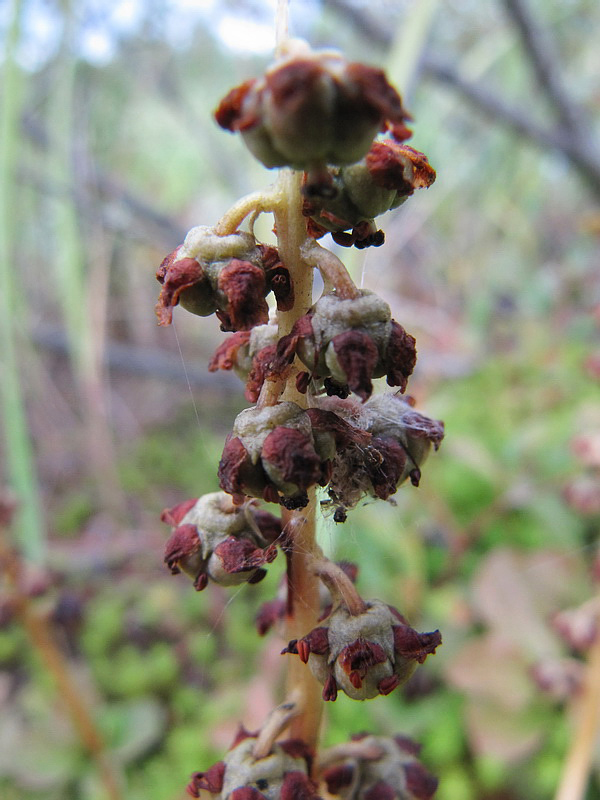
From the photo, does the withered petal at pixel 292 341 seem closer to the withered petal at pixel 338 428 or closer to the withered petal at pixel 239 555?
the withered petal at pixel 338 428

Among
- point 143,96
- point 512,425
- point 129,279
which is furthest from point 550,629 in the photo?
point 143,96

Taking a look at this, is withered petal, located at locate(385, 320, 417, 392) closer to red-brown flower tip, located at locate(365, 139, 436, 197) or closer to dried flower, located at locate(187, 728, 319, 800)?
red-brown flower tip, located at locate(365, 139, 436, 197)

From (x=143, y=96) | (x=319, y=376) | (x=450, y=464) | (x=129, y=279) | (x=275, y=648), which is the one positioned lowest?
(x=319, y=376)

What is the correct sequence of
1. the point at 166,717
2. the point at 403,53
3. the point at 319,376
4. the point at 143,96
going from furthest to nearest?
1. the point at 143,96
2. the point at 166,717
3. the point at 403,53
4. the point at 319,376

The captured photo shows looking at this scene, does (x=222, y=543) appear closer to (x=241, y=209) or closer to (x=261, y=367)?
(x=261, y=367)

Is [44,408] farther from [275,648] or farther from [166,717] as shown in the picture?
[275,648]
